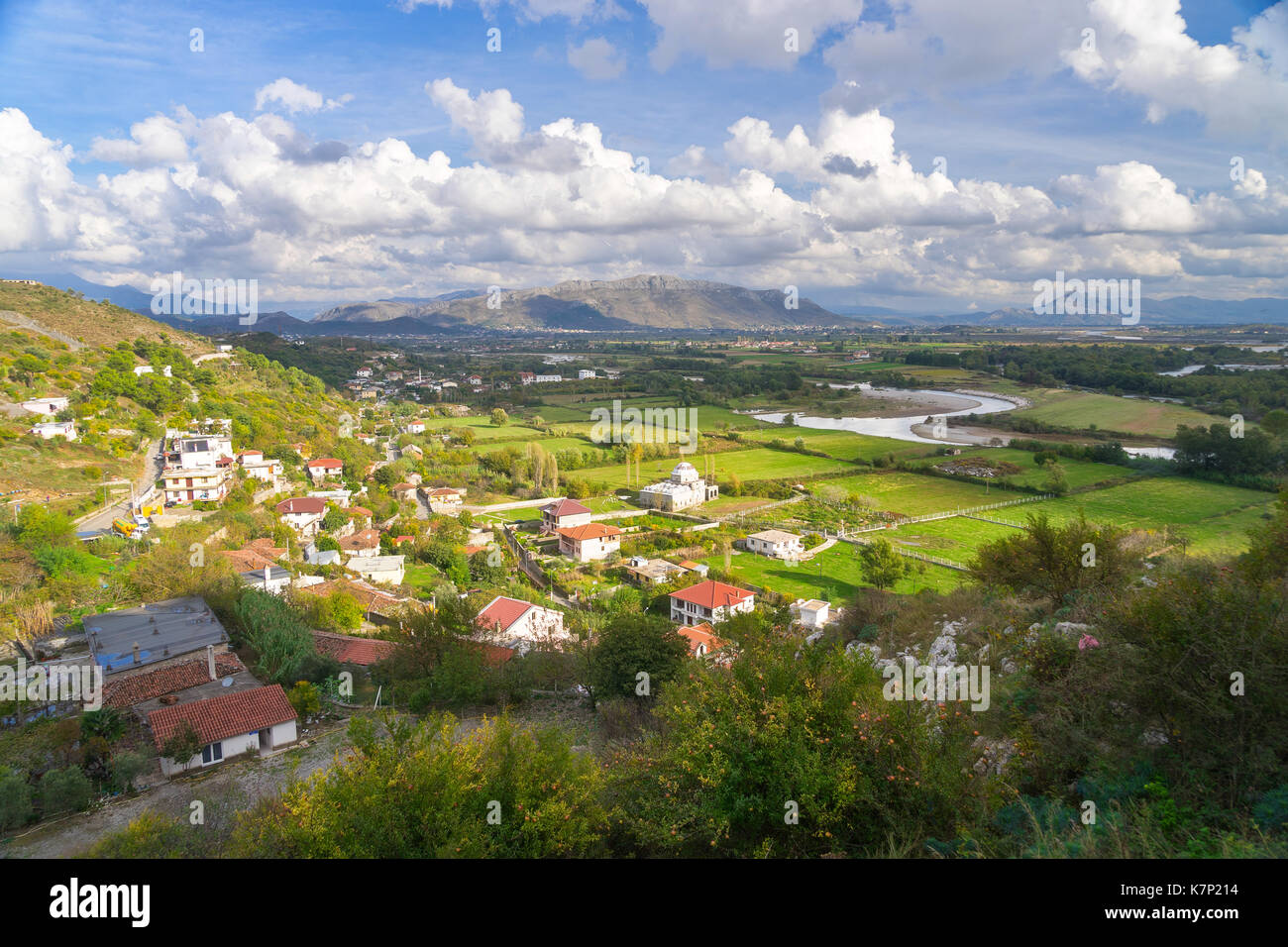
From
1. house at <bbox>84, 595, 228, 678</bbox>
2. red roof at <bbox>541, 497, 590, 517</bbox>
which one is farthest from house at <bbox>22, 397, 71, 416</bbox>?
red roof at <bbox>541, 497, 590, 517</bbox>

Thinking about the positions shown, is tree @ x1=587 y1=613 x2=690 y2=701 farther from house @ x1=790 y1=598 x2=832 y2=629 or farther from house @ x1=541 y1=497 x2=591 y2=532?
house @ x1=541 y1=497 x2=591 y2=532

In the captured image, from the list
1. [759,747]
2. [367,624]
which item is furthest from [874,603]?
[367,624]

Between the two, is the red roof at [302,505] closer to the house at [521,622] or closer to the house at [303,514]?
the house at [303,514]

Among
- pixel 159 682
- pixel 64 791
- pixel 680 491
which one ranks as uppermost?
pixel 680 491

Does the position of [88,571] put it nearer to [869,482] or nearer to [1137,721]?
[1137,721]

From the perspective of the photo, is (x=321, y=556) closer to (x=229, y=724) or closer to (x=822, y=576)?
(x=229, y=724)

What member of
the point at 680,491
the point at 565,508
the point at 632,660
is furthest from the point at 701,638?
the point at 680,491
